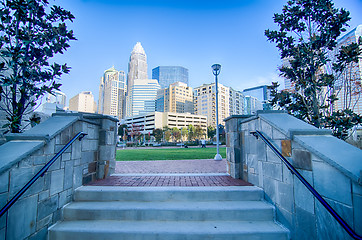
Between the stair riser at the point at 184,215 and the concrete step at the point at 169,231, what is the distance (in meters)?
0.10

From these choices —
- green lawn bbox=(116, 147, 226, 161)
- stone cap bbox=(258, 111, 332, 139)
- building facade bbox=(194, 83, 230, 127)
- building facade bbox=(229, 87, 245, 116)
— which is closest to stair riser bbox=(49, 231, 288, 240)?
stone cap bbox=(258, 111, 332, 139)

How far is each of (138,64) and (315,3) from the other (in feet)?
687

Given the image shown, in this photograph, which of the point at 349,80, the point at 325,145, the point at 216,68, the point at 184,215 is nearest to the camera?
the point at 325,145

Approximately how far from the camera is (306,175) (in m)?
2.27

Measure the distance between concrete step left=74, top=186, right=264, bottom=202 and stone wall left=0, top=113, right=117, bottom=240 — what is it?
0.46 m

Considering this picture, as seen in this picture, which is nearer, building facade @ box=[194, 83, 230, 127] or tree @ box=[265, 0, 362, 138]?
tree @ box=[265, 0, 362, 138]

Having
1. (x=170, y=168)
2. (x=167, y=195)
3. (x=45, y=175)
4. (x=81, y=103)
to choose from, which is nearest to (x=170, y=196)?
(x=167, y=195)

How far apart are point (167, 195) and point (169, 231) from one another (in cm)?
79

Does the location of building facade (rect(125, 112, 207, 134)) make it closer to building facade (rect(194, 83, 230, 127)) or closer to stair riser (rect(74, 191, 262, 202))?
building facade (rect(194, 83, 230, 127))

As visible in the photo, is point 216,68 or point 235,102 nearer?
point 216,68

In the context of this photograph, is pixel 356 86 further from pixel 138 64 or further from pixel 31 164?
pixel 138 64

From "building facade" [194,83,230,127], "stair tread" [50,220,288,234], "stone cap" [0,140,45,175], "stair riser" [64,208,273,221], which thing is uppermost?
"building facade" [194,83,230,127]

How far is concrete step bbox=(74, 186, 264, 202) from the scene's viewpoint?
323 centimetres

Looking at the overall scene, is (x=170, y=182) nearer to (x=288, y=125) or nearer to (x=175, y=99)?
(x=288, y=125)
